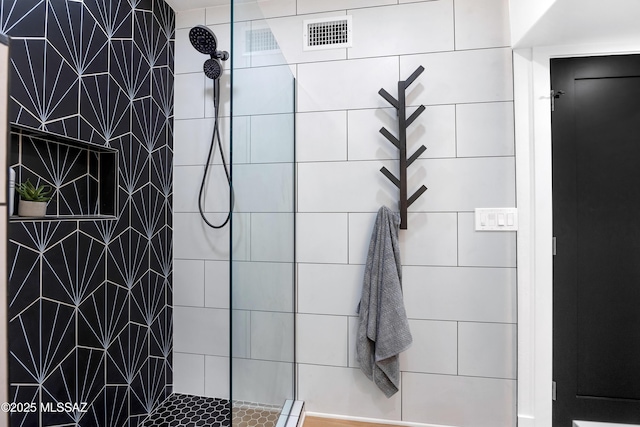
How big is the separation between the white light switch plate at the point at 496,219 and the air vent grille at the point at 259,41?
3.86 ft

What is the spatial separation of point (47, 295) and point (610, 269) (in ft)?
7.68

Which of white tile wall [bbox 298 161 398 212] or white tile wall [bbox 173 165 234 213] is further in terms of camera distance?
white tile wall [bbox 173 165 234 213]

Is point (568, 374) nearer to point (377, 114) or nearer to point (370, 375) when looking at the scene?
point (370, 375)

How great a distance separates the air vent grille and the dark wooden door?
51.1 inches

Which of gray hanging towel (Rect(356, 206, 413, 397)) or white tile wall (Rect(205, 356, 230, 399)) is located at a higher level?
gray hanging towel (Rect(356, 206, 413, 397))

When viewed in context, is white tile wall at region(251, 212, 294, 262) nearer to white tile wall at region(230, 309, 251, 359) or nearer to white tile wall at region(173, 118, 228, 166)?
white tile wall at region(230, 309, 251, 359)

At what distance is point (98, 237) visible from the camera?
145 cm

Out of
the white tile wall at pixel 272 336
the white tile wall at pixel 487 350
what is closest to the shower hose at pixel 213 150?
the white tile wall at pixel 272 336

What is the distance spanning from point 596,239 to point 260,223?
1513mm

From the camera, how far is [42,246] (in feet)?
3.97

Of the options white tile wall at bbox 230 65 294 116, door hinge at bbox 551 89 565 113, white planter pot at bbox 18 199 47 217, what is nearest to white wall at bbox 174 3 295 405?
white tile wall at bbox 230 65 294 116

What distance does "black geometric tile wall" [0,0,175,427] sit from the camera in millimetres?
1154

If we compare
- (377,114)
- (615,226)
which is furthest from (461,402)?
(377,114)

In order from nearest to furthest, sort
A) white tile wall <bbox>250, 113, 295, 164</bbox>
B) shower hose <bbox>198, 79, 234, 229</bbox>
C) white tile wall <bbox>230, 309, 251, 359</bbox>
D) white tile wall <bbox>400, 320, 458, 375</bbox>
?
white tile wall <bbox>230, 309, 251, 359</bbox>
white tile wall <bbox>250, 113, 295, 164</bbox>
white tile wall <bbox>400, 320, 458, 375</bbox>
shower hose <bbox>198, 79, 234, 229</bbox>
